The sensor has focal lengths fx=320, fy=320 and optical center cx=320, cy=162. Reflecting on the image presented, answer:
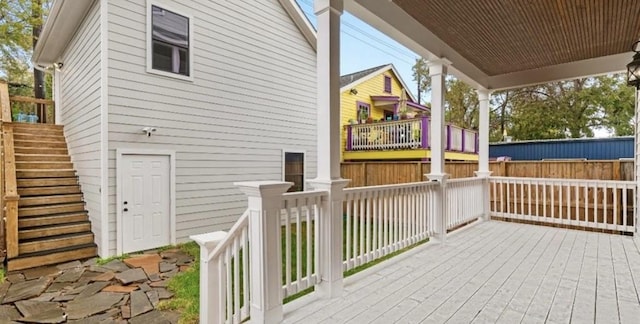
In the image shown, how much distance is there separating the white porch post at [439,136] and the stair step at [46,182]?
6.84 m

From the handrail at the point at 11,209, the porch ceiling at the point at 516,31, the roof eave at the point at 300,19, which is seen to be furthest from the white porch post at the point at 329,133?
the roof eave at the point at 300,19

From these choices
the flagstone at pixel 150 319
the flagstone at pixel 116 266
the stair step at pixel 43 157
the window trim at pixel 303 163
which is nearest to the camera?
the flagstone at pixel 150 319

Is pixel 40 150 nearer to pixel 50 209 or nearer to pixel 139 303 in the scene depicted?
pixel 50 209

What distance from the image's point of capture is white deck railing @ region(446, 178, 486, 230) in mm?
5316

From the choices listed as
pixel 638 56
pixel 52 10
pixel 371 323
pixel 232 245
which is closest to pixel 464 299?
pixel 371 323

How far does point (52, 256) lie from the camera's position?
495 centimetres

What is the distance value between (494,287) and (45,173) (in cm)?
771

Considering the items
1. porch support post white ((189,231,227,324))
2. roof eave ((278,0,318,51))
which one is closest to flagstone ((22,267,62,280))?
porch support post white ((189,231,227,324))

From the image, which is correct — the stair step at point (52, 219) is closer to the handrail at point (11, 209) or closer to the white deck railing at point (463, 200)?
the handrail at point (11, 209)

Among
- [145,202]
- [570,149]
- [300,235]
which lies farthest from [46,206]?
[570,149]

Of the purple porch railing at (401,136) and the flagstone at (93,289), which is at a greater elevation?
the purple porch railing at (401,136)

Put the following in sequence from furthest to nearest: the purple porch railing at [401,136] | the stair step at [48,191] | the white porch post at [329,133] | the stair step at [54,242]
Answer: the purple porch railing at [401,136], the stair step at [48,191], the stair step at [54,242], the white porch post at [329,133]

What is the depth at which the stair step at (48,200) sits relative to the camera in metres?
5.45

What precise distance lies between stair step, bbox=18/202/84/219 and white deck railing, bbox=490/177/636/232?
322 inches
